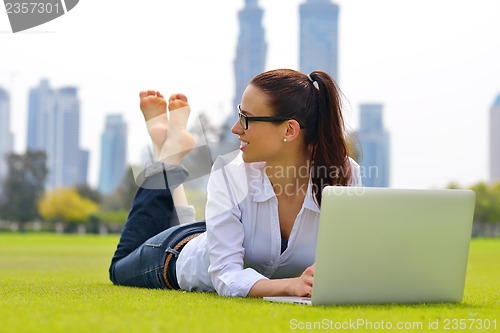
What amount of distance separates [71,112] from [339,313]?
138941 mm

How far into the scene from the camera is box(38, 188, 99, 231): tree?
80.5m

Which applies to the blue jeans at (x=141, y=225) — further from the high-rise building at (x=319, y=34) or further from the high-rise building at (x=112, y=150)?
the high-rise building at (x=112, y=150)

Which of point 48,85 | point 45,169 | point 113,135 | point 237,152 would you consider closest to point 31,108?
point 48,85

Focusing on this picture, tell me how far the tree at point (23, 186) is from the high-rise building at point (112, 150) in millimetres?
33633

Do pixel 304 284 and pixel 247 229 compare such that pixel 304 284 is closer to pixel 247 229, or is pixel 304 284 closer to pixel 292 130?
pixel 247 229

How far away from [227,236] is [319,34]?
128770 mm

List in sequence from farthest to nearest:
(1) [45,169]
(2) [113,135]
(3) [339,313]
A: (2) [113,135]
(1) [45,169]
(3) [339,313]

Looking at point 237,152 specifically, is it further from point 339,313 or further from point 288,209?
point 339,313

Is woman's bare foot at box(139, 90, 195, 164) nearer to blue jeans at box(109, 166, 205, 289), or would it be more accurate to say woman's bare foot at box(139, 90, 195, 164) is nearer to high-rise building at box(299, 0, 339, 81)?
blue jeans at box(109, 166, 205, 289)

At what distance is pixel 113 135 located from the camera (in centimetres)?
12462

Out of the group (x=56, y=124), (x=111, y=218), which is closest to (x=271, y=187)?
(x=111, y=218)

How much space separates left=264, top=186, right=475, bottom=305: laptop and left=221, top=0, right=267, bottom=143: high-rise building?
3608 inches

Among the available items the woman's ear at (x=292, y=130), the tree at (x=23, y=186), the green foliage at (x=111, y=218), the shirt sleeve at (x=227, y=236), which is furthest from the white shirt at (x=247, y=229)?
the tree at (x=23, y=186)
